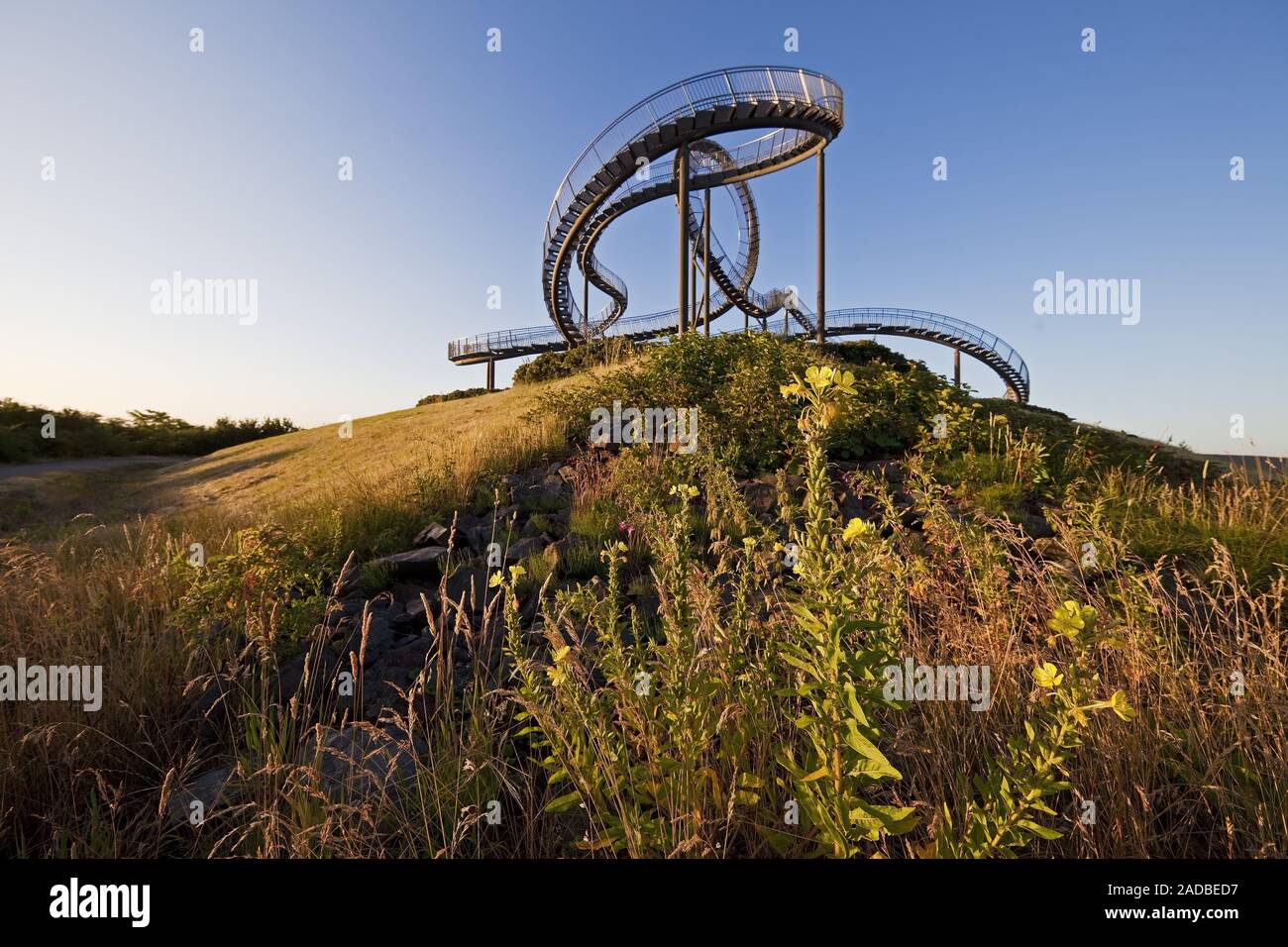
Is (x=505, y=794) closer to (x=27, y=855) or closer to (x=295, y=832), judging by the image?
(x=295, y=832)

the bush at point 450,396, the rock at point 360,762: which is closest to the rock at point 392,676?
the rock at point 360,762

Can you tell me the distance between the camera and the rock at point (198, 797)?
2.06 metres

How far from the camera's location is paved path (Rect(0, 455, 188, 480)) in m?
16.5

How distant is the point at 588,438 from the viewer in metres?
7.45

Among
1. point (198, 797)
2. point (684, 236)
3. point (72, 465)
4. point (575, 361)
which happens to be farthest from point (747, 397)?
point (72, 465)

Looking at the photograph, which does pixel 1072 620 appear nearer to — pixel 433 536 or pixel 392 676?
pixel 392 676

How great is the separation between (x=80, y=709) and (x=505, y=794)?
93.9 inches

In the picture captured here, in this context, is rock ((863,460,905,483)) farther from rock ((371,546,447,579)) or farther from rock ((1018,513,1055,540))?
rock ((371,546,447,579))

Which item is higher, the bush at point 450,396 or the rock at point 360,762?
the bush at point 450,396

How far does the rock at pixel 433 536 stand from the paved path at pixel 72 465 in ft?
59.3

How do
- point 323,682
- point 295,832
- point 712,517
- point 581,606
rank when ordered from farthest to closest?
point 712,517, point 323,682, point 581,606, point 295,832

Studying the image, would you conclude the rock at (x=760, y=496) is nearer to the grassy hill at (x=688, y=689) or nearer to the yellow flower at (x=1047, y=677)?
the grassy hill at (x=688, y=689)

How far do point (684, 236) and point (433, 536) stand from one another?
13.4 meters
